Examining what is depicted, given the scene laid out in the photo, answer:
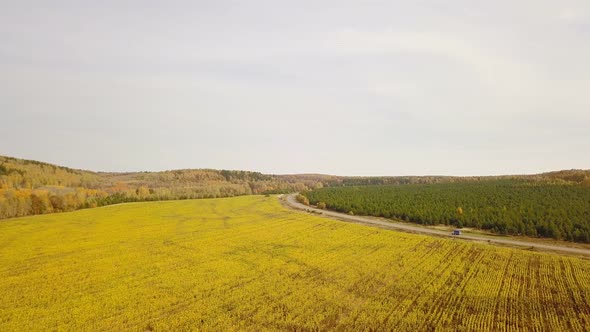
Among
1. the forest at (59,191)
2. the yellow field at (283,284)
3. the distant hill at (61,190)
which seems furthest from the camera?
the distant hill at (61,190)

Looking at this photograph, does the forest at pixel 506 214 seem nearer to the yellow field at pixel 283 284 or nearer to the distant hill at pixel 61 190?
the yellow field at pixel 283 284

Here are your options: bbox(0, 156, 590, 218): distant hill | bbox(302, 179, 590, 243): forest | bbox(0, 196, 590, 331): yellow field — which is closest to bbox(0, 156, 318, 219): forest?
bbox(0, 156, 590, 218): distant hill

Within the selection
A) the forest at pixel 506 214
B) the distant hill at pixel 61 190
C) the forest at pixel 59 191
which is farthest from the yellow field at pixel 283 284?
the distant hill at pixel 61 190

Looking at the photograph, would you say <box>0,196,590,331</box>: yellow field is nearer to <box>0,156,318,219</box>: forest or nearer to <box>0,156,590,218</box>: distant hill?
<box>0,156,318,219</box>: forest

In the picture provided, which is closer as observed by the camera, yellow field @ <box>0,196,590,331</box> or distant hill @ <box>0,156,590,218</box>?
yellow field @ <box>0,196,590,331</box>

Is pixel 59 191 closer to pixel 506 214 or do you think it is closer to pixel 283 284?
pixel 283 284

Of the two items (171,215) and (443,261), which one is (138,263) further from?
(171,215)

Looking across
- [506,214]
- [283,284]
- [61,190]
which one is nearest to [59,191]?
[61,190]

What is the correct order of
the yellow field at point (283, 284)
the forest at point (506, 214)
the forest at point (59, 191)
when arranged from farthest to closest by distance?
the forest at point (59, 191) < the forest at point (506, 214) < the yellow field at point (283, 284)

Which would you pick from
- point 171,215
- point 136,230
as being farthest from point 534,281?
point 171,215

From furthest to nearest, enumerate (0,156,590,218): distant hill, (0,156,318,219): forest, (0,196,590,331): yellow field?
(0,156,590,218): distant hill → (0,156,318,219): forest → (0,196,590,331): yellow field
